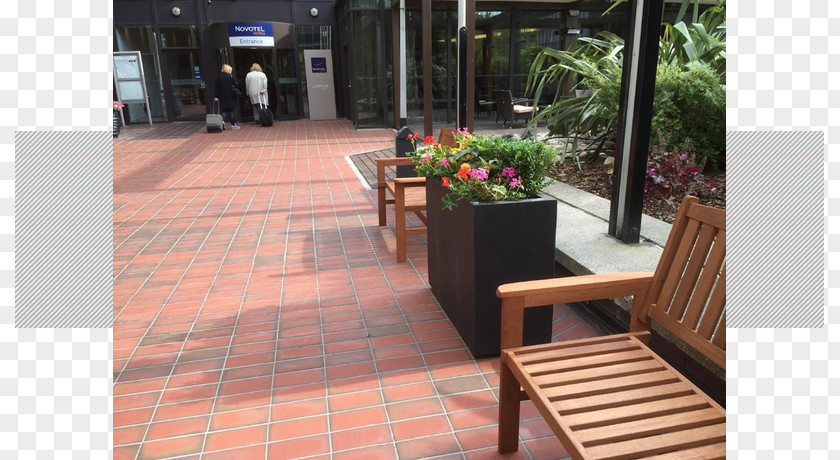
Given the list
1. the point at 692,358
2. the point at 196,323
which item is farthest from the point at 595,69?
the point at 196,323

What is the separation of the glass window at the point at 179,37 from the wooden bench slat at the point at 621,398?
57.0 ft

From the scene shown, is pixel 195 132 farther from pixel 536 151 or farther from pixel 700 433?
pixel 700 433

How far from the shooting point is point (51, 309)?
2812 millimetres

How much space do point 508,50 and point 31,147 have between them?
13898 millimetres

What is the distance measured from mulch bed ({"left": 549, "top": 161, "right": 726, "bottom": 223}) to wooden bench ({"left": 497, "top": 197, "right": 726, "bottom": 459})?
2.48 metres

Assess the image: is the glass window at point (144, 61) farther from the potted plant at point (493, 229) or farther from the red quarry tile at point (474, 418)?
the red quarry tile at point (474, 418)

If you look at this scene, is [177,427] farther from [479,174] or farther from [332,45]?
[332,45]

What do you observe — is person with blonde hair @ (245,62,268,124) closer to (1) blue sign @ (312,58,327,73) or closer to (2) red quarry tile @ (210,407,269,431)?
(1) blue sign @ (312,58,327,73)

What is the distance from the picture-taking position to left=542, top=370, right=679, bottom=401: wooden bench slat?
5.46 feet

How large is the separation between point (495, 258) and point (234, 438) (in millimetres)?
1393

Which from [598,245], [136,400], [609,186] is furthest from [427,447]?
[609,186]

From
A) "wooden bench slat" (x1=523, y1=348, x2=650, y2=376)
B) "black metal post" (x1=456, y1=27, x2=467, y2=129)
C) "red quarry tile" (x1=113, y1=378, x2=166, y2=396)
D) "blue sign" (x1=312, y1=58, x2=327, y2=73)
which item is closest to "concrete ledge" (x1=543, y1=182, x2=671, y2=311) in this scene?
"wooden bench slat" (x1=523, y1=348, x2=650, y2=376)

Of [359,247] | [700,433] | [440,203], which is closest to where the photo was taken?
[700,433]

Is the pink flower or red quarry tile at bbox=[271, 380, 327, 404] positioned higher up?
the pink flower
